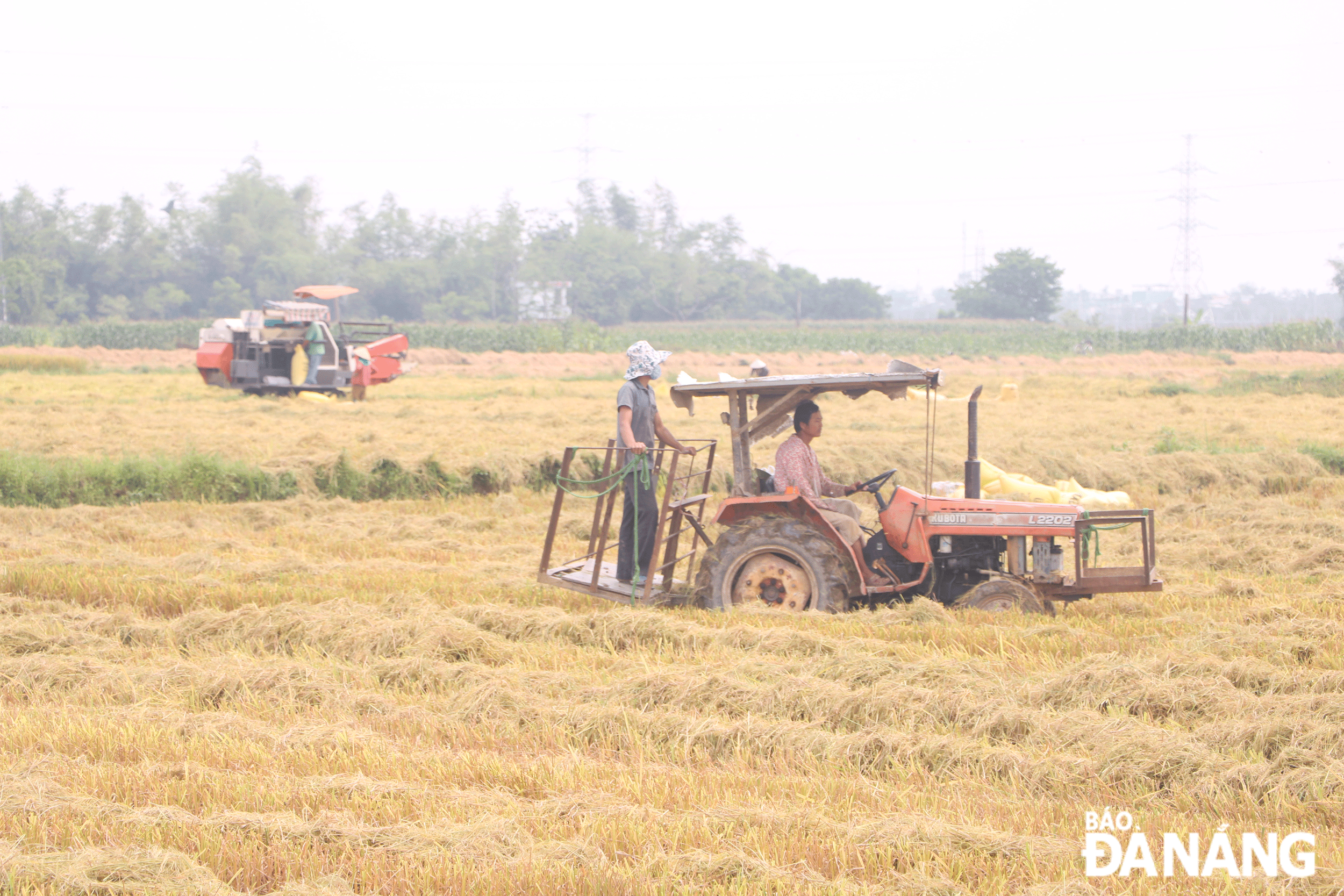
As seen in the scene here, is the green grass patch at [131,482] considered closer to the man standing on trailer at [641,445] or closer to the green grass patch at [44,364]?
the man standing on trailer at [641,445]

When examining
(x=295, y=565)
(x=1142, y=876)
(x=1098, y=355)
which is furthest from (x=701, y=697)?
(x=1098, y=355)

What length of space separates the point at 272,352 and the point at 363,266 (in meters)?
69.6

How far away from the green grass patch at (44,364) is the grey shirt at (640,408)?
3172 cm

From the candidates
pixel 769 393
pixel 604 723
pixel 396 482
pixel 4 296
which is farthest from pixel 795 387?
pixel 4 296

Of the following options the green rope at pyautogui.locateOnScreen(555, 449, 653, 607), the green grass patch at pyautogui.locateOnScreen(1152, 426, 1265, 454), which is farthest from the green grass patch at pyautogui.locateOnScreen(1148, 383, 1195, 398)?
the green rope at pyautogui.locateOnScreen(555, 449, 653, 607)

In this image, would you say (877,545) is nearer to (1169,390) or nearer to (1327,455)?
(1327,455)

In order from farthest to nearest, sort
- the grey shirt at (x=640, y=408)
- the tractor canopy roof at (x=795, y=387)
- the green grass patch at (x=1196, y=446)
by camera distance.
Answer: the green grass patch at (x=1196, y=446), the grey shirt at (x=640, y=408), the tractor canopy roof at (x=795, y=387)

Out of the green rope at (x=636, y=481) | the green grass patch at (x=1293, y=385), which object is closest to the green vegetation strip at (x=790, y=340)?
the green grass patch at (x=1293, y=385)

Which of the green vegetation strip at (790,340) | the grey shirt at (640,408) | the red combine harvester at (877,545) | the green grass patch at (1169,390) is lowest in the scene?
the red combine harvester at (877,545)

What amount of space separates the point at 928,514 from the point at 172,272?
87106 millimetres

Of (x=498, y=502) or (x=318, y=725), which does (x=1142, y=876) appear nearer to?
(x=318, y=725)

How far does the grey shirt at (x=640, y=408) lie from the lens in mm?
7648

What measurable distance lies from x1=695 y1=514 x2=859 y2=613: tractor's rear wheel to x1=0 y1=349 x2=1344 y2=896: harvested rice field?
0.68 feet

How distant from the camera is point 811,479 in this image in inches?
288
